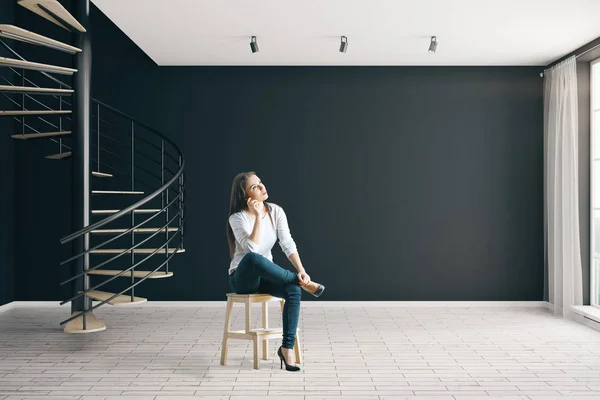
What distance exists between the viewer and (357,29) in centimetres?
590

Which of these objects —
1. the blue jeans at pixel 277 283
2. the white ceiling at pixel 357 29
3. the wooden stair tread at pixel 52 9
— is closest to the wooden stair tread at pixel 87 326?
the blue jeans at pixel 277 283

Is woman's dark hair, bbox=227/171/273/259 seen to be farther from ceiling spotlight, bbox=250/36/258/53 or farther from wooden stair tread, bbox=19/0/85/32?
ceiling spotlight, bbox=250/36/258/53

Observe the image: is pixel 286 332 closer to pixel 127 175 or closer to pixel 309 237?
pixel 309 237

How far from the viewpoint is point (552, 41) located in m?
6.26

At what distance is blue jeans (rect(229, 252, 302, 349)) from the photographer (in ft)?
13.9

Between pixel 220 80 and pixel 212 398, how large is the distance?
14.6ft

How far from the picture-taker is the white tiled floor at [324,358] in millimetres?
3922

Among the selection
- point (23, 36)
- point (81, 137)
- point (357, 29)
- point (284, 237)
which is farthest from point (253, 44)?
point (284, 237)

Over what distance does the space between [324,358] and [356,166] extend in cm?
310

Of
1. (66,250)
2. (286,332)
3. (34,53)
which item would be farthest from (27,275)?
(286,332)

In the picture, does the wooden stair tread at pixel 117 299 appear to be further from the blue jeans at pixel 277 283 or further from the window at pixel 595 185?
the window at pixel 595 185

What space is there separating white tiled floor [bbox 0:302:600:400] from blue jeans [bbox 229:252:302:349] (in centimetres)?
31

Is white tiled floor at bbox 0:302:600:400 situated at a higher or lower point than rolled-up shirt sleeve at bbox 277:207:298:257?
lower

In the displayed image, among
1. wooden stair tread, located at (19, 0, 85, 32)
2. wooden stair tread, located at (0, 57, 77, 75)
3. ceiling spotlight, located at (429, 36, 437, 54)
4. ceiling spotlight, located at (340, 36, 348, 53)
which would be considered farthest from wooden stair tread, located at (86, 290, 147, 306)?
ceiling spotlight, located at (429, 36, 437, 54)
